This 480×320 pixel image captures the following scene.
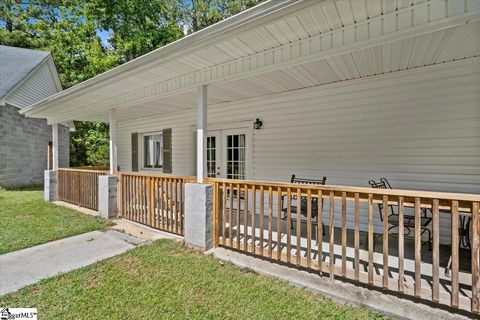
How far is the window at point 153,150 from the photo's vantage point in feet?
26.2

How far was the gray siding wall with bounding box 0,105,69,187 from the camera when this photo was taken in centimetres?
959

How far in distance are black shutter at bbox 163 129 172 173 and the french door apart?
154 centimetres

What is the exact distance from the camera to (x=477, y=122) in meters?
3.39

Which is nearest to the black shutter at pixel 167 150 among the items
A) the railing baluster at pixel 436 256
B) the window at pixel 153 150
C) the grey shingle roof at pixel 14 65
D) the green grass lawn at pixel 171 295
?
the window at pixel 153 150

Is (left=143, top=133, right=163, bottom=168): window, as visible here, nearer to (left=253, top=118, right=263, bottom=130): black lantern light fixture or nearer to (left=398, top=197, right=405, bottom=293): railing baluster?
(left=253, top=118, right=263, bottom=130): black lantern light fixture

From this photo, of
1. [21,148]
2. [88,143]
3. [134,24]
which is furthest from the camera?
[134,24]

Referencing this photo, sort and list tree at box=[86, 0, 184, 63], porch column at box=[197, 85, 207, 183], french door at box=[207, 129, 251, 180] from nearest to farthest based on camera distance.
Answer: porch column at box=[197, 85, 207, 183] → french door at box=[207, 129, 251, 180] → tree at box=[86, 0, 184, 63]

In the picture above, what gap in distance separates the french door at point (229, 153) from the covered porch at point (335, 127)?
0.04 meters

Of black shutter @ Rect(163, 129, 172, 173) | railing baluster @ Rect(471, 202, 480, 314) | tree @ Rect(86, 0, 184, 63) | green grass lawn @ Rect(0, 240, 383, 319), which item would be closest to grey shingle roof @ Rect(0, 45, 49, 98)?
tree @ Rect(86, 0, 184, 63)

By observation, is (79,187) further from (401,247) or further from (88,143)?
(88,143)

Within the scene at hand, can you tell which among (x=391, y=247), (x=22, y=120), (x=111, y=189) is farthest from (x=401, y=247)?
(x=22, y=120)

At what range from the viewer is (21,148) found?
10.4 m

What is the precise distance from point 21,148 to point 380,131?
13189mm

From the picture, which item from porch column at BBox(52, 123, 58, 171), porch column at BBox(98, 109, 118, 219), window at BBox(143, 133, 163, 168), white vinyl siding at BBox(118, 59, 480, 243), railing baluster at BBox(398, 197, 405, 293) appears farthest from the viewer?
window at BBox(143, 133, 163, 168)
